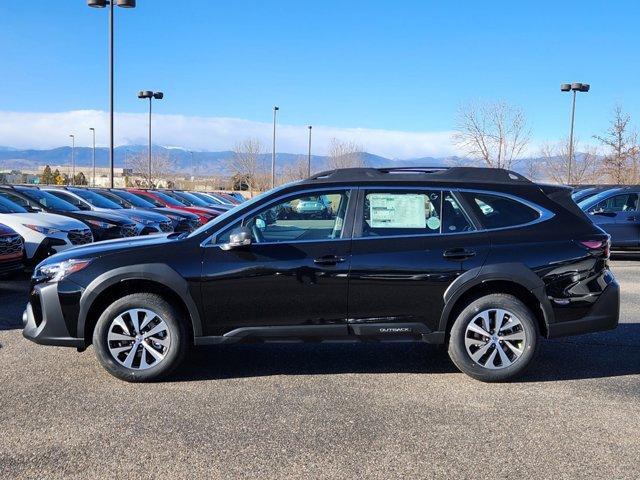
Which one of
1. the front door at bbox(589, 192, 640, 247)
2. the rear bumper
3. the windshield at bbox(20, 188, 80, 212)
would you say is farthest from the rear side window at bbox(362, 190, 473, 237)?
the front door at bbox(589, 192, 640, 247)

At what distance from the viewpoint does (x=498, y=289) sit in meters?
5.25

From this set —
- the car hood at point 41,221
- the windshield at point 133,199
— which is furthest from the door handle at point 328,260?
the windshield at point 133,199

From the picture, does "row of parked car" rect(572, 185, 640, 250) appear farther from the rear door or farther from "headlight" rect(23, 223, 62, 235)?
A: "headlight" rect(23, 223, 62, 235)

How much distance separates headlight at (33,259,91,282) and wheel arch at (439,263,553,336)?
9.91 feet

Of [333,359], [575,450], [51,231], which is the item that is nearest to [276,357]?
[333,359]

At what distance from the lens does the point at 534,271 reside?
5.12 metres

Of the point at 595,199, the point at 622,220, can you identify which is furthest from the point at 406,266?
the point at 595,199

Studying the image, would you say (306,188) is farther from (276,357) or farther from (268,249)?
(276,357)

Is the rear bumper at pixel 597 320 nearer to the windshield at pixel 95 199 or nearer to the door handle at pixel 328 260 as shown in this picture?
the door handle at pixel 328 260

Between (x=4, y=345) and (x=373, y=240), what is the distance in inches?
153

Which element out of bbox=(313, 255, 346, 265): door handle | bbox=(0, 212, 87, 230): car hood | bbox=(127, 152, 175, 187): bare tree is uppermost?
bbox=(127, 152, 175, 187): bare tree

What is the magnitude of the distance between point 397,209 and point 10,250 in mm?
6287

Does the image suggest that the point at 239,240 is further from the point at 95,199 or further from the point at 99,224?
the point at 95,199

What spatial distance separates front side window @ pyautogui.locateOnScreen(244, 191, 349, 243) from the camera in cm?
519
